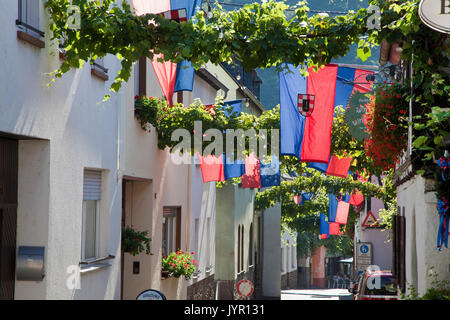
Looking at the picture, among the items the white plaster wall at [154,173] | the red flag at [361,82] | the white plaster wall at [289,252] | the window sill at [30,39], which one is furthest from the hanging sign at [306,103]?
the white plaster wall at [289,252]

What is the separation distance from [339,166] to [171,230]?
4280 millimetres

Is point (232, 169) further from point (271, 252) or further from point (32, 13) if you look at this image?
point (271, 252)

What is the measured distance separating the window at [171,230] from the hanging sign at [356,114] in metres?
5.01

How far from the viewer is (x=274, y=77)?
66812mm

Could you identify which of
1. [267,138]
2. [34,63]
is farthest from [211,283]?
[34,63]

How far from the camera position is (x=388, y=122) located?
9992mm

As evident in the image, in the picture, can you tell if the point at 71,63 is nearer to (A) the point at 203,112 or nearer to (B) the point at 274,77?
(A) the point at 203,112

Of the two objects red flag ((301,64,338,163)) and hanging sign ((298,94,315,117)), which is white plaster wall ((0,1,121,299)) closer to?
hanging sign ((298,94,315,117))

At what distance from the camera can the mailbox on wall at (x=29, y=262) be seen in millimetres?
8523

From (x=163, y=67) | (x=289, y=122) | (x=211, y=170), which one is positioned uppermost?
(x=163, y=67)

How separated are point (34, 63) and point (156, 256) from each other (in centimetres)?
719

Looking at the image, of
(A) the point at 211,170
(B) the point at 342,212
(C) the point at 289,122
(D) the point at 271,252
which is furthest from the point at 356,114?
(D) the point at 271,252

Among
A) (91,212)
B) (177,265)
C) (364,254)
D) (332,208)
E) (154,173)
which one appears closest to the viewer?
(91,212)

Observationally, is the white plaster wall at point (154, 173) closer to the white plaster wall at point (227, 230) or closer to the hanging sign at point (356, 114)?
the hanging sign at point (356, 114)
